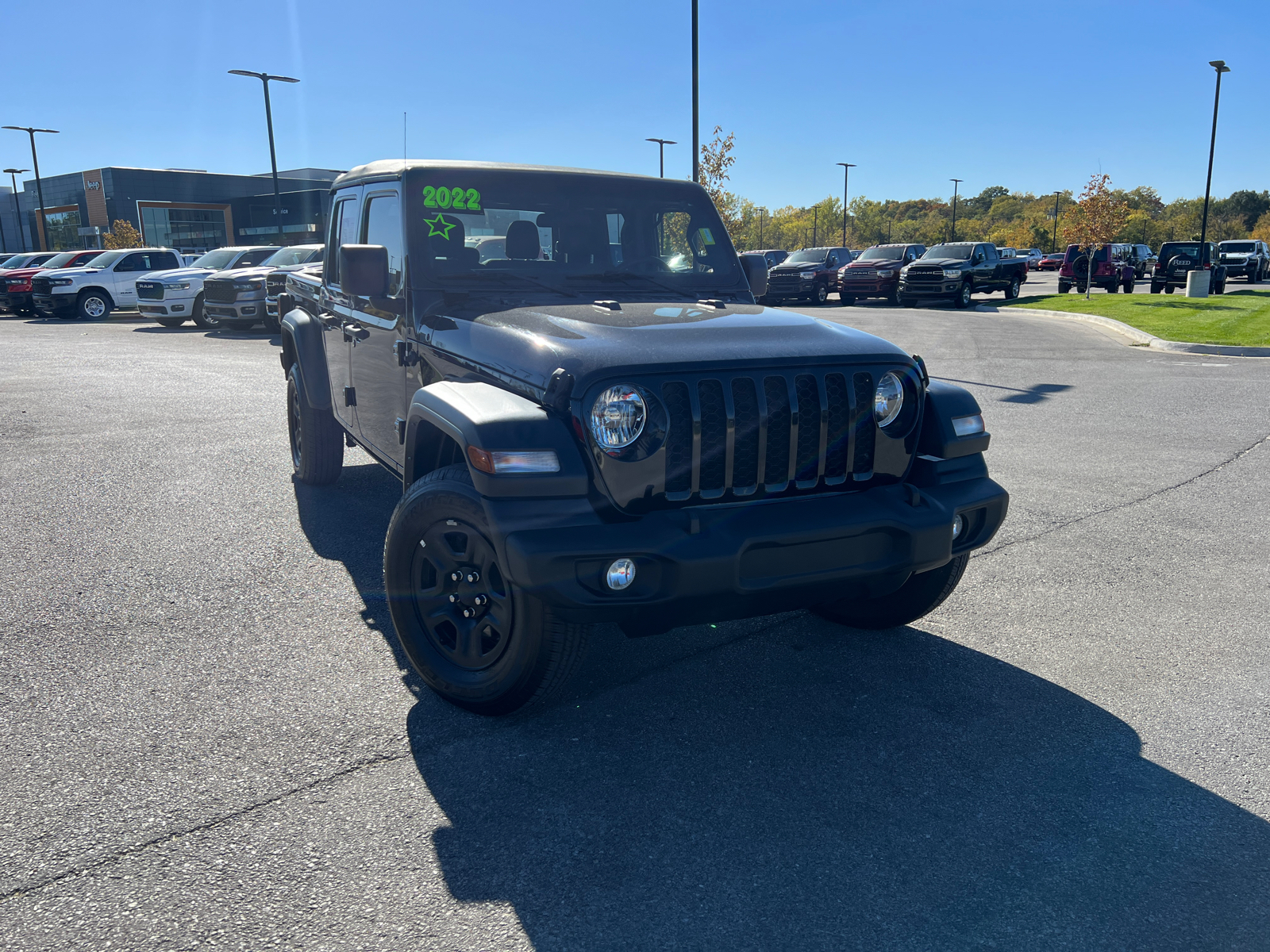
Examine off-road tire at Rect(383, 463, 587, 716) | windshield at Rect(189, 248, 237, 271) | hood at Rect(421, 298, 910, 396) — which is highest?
windshield at Rect(189, 248, 237, 271)

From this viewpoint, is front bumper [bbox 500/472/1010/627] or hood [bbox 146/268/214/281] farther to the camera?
hood [bbox 146/268/214/281]

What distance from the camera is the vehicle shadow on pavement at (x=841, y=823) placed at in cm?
240

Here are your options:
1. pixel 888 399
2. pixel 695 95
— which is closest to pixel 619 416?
pixel 888 399

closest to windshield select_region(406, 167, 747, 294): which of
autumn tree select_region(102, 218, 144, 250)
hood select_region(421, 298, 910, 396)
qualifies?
hood select_region(421, 298, 910, 396)

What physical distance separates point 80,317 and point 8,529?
2351 cm

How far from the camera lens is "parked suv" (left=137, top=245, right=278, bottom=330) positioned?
70.5 ft

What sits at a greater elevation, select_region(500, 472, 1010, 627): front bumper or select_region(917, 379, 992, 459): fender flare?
select_region(917, 379, 992, 459): fender flare

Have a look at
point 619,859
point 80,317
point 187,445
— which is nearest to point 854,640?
point 619,859

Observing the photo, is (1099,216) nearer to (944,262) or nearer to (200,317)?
(944,262)

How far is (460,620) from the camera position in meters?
3.46

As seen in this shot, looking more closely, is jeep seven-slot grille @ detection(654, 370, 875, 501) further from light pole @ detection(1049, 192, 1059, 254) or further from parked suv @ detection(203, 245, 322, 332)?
light pole @ detection(1049, 192, 1059, 254)

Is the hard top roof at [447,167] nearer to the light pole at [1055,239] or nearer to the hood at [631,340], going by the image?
the hood at [631,340]

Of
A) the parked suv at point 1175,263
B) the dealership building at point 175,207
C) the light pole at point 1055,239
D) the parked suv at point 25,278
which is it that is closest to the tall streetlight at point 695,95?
the parked suv at point 25,278

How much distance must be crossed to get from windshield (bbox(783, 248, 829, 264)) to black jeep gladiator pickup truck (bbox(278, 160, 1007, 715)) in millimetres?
28209
